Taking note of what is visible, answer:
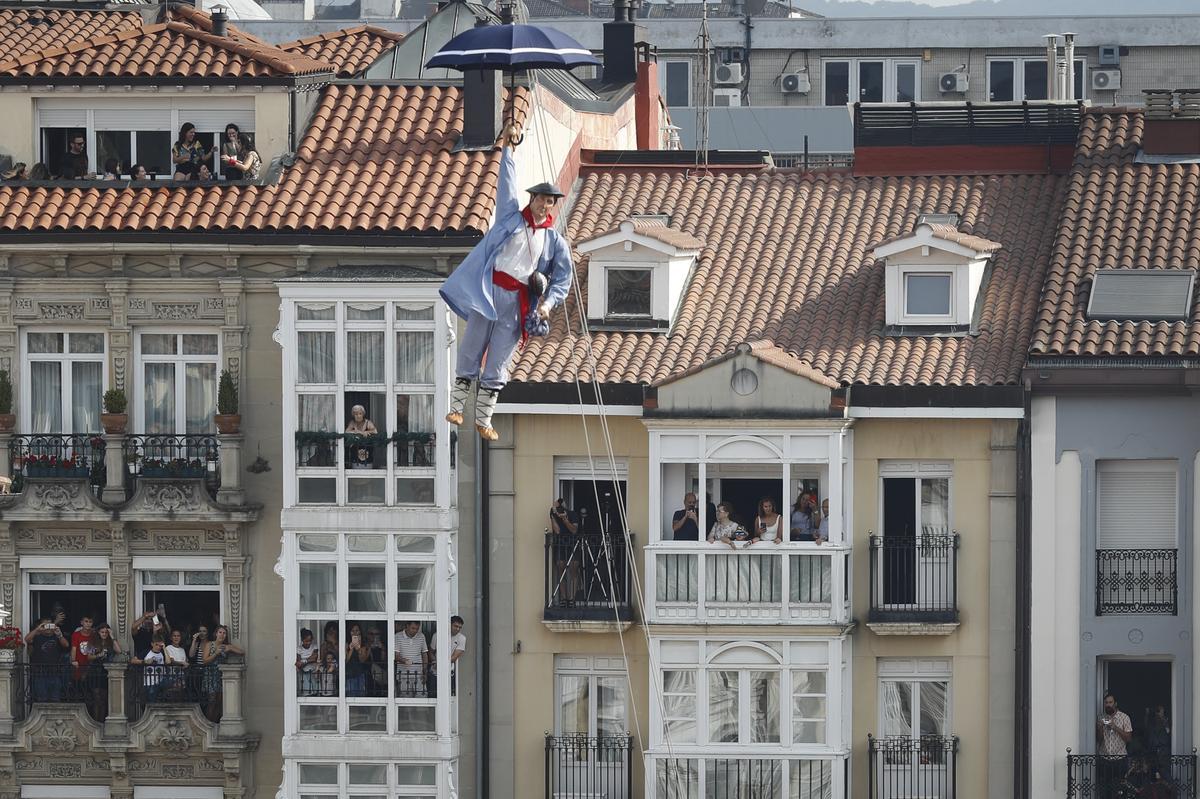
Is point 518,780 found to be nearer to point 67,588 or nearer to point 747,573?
point 747,573

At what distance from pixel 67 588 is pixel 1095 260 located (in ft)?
54.7

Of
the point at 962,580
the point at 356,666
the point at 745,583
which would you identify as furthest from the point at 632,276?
the point at 356,666

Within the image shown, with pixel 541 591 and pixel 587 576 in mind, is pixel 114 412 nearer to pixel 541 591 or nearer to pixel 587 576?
pixel 541 591

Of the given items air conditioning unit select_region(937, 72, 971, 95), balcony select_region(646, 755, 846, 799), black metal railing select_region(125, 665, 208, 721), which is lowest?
balcony select_region(646, 755, 846, 799)

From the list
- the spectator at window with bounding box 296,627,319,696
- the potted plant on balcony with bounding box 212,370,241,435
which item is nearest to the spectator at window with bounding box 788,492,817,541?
the spectator at window with bounding box 296,627,319,696

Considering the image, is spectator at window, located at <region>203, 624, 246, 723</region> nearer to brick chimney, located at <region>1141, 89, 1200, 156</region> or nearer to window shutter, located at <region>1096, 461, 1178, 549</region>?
window shutter, located at <region>1096, 461, 1178, 549</region>

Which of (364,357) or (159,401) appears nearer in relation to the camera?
(364,357)

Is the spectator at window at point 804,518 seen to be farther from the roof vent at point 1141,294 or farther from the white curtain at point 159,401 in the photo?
the white curtain at point 159,401

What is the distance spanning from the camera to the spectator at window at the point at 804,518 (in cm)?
4328

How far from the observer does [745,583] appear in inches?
1695

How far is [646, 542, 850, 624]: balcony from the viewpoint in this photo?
42906 millimetres

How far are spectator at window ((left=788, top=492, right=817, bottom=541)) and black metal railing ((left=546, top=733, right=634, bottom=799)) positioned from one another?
409 cm

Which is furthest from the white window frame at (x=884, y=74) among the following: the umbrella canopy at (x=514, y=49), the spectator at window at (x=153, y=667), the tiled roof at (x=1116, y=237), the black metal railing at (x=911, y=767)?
the umbrella canopy at (x=514, y=49)

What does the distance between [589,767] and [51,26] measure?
18.7 m
